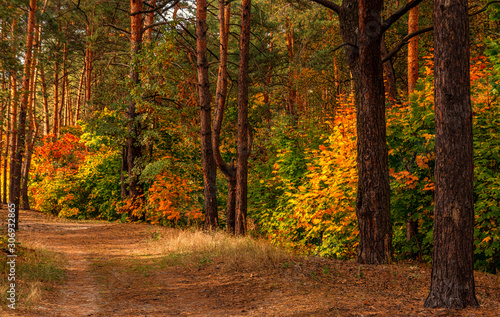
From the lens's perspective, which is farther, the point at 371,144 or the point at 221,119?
the point at 221,119

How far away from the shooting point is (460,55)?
481 centimetres

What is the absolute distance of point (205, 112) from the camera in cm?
1290

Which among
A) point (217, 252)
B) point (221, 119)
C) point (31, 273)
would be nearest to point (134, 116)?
point (221, 119)

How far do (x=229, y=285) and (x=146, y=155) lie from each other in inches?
431

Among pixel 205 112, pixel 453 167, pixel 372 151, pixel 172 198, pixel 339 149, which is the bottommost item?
pixel 172 198

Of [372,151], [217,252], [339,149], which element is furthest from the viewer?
[339,149]

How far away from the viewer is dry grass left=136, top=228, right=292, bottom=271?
25.2ft

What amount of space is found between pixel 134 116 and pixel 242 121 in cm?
624

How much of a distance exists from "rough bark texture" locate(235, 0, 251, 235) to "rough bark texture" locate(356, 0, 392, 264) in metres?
5.64

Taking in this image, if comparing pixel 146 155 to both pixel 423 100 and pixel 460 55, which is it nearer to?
pixel 423 100

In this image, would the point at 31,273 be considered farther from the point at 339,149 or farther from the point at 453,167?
the point at 339,149

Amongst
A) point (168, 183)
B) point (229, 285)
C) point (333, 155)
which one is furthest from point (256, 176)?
point (229, 285)

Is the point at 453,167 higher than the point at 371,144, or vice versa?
the point at 371,144

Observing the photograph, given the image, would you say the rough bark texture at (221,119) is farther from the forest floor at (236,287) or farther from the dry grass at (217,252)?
the forest floor at (236,287)
